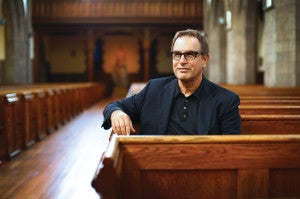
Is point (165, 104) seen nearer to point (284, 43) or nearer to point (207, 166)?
point (207, 166)

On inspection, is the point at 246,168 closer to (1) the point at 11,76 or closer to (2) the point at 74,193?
(2) the point at 74,193

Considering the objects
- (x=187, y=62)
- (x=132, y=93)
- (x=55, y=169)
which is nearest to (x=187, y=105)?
(x=187, y=62)

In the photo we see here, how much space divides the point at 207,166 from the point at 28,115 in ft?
14.9

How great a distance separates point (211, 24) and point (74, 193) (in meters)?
13.8

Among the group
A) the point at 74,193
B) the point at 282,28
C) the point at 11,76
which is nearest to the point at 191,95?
the point at 74,193

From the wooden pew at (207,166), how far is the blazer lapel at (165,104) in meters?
0.62

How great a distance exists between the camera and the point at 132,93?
15.3 feet

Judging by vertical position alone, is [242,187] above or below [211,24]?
below

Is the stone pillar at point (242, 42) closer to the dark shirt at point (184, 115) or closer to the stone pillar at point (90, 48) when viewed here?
the stone pillar at point (90, 48)

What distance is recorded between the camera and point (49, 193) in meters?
3.60

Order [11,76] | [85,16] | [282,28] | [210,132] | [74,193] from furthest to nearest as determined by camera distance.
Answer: [85,16] < [11,76] < [282,28] < [74,193] < [210,132]

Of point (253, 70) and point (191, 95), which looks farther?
point (253, 70)

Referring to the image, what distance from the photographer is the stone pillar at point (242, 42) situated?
40.9 feet

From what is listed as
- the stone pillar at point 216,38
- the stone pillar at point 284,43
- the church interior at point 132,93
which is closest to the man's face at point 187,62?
the church interior at point 132,93
